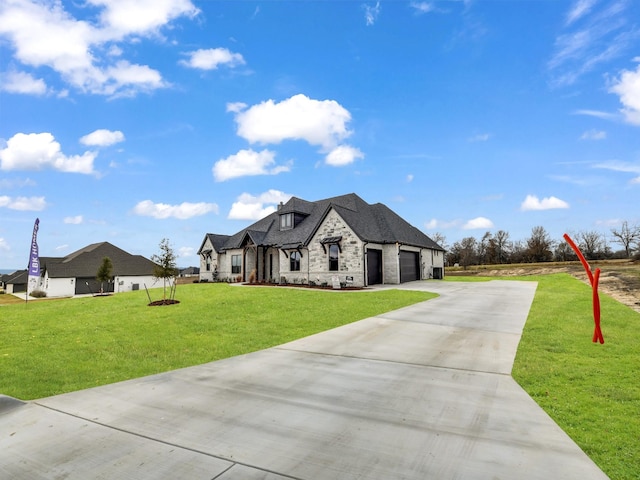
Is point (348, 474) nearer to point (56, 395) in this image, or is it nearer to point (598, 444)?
point (598, 444)

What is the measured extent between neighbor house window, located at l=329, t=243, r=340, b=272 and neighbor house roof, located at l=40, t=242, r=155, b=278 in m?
33.4

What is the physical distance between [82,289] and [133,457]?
186 ft

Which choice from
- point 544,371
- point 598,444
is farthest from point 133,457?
point 544,371

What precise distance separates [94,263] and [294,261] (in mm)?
39148

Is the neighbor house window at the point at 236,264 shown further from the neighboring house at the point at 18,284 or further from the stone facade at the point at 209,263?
the neighboring house at the point at 18,284

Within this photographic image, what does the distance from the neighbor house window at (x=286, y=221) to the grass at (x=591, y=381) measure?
2396 centimetres

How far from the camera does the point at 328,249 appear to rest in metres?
27.1

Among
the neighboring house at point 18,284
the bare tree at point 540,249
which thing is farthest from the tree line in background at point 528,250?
the neighboring house at point 18,284

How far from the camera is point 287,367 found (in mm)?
6977

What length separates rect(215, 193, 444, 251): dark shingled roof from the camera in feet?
89.8

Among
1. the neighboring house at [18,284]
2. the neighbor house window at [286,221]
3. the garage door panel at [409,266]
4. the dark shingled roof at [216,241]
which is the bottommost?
the neighboring house at [18,284]

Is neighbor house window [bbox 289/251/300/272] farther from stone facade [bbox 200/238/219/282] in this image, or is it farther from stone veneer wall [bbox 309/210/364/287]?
stone facade [bbox 200/238/219/282]

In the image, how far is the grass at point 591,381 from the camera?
156 inches

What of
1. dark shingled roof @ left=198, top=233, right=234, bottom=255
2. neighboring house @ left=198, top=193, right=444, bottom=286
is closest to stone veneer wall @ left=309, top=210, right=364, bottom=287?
neighboring house @ left=198, top=193, right=444, bottom=286
